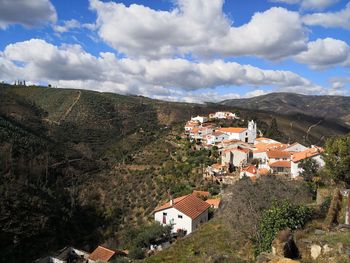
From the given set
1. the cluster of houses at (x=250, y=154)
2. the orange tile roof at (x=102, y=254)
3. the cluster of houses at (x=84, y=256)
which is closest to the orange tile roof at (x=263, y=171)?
the cluster of houses at (x=250, y=154)

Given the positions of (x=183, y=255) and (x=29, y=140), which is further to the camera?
(x=29, y=140)

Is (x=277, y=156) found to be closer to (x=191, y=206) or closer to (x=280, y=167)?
(x=280, y=167)

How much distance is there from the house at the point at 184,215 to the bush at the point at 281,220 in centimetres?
2091

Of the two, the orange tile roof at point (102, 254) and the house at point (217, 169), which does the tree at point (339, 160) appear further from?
the house at point (217, 169)

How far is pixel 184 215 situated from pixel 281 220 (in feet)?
72.9

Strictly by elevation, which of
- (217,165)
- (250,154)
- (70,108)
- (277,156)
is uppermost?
(70,108)

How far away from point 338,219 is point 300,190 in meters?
6.38

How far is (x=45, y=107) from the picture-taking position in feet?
379


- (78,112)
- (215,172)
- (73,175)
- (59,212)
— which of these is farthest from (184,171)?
(78,112)

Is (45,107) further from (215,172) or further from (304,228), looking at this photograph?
(304,228)

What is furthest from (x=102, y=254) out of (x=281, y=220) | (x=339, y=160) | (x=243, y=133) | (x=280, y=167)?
(x=243, y=133)

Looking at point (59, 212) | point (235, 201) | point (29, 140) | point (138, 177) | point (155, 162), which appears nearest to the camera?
point (235, 201)

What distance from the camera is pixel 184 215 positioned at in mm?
35812

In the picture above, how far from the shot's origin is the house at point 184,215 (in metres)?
35.6
